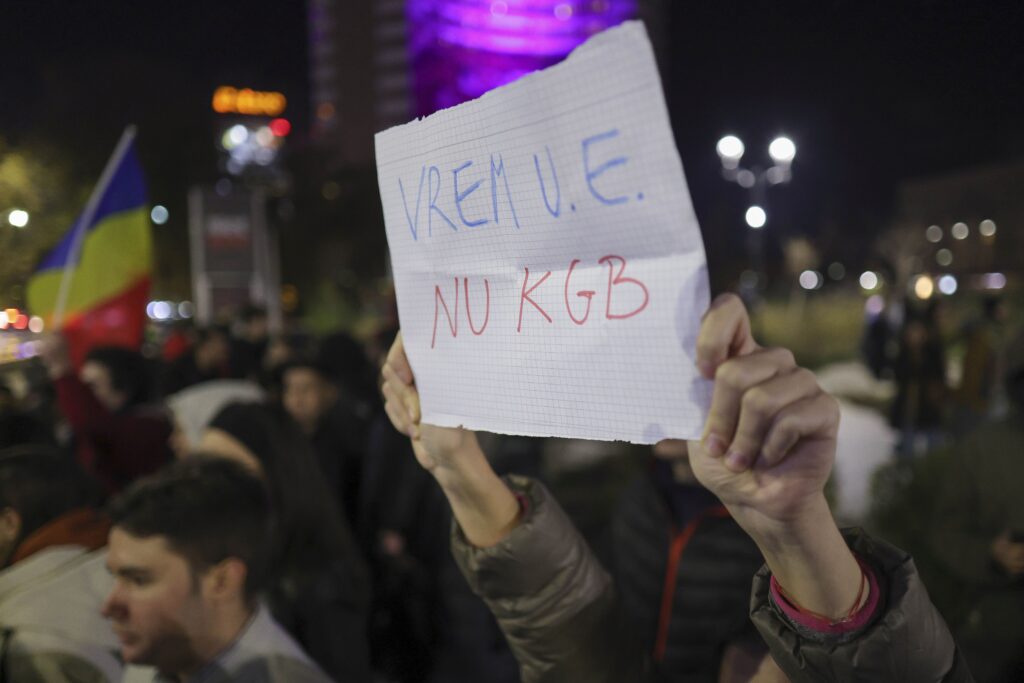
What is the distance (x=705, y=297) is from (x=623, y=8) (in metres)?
74.0

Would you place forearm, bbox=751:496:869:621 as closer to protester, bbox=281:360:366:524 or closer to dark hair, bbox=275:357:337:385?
protester, bbox=281:360:366:524

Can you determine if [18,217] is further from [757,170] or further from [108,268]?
[757,170]

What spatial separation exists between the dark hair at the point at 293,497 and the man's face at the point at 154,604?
39.6 inches

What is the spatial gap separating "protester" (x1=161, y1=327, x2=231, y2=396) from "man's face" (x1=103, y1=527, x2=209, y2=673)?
20.5 ft

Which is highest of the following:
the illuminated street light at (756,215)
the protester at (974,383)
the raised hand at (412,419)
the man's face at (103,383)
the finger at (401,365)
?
the illuminated street light at (756,215)

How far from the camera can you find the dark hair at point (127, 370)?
4.04 metres

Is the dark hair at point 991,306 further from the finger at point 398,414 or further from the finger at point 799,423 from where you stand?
the finger at point 799,423

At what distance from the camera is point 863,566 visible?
47.4 inches

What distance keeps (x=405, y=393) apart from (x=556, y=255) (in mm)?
446

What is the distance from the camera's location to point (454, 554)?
5.57 feet

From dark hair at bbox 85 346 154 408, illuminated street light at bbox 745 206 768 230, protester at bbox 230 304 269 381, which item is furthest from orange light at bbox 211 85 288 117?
dark hair at bbox 85 346 154 408

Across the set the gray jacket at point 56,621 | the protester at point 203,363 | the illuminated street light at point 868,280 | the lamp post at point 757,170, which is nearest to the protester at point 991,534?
the gray jacket at point 56,621

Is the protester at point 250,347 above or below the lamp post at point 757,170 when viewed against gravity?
below

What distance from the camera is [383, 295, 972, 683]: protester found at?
3.15 ft
